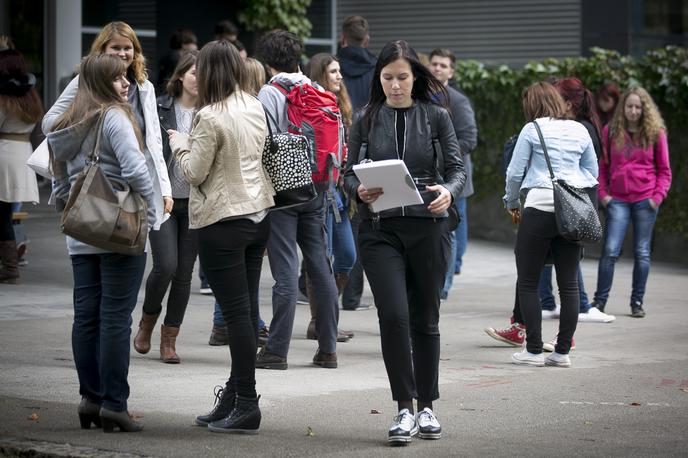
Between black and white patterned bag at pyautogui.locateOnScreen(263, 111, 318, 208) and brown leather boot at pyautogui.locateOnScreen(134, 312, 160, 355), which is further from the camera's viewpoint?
brown leather boot at pyautogui.locateOnScreen(134, 312, 160, 355)

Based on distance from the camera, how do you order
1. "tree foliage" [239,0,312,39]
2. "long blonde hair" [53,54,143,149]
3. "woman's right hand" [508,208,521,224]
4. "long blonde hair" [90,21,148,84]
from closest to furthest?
"long blonde hair" [53,54,143,149] → "long blonde hair" [90,21,148,84] → "woman's right hand" [508,208,521,224] → "tree foliage" [239,0,312,39]

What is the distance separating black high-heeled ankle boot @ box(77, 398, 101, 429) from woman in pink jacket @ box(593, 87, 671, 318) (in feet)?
19.0

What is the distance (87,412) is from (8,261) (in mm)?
5647

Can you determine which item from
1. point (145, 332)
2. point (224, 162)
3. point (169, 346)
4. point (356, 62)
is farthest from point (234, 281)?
point (356, 62)

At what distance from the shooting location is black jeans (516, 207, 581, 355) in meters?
8.69

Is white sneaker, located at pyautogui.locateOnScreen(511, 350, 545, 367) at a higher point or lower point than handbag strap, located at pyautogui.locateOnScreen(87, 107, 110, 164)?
lower

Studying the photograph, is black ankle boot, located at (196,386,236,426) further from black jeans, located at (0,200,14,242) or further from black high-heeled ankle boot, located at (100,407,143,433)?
black jeans, located at (0,200,14,242)

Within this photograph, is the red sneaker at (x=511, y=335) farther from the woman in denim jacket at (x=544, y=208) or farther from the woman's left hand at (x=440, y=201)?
the woman's left hand at (x=440, y=201)

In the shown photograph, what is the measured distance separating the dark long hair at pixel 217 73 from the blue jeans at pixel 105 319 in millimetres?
866

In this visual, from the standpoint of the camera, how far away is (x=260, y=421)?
656cm

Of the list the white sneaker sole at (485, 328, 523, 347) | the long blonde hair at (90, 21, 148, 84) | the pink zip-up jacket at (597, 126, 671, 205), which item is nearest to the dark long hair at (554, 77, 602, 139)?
the pink zip-up jacket at (597, 126, 671, 205)

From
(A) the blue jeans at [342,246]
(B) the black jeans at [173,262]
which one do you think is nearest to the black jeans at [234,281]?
(B) the black jeans at [173,262]

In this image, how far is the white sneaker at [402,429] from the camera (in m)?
6.20

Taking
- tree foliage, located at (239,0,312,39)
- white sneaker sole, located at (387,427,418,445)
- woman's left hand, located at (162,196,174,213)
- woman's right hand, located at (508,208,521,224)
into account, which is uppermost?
tree foliage, located at (239,0,312,39)
